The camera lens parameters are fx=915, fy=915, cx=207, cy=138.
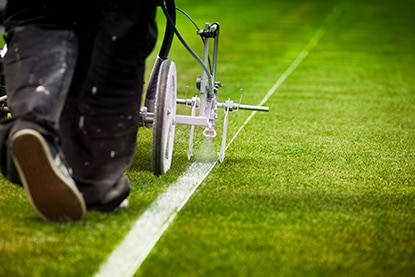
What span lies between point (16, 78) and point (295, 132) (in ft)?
14.2

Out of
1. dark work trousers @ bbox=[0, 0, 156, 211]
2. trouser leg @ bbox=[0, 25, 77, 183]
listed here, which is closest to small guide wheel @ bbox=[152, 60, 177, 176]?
dark work trousers @ bbox=[0, 0, 156, 211]

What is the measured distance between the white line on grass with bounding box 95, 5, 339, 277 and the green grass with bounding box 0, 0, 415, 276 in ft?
0.15

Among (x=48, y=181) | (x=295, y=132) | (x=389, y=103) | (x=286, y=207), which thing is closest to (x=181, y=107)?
(x=295, y=132)

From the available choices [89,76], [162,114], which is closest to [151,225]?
[89,76]

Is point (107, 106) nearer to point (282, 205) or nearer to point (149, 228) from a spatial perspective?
point (149, 228)

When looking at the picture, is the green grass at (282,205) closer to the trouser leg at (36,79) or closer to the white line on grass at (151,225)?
the white line on grass at (151,225)

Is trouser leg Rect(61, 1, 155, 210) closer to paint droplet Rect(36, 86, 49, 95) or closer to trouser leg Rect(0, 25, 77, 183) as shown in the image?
trouser leg Rect(0, 25, 77, 183)

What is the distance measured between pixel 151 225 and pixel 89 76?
32.6 inches

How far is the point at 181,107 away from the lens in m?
10.2

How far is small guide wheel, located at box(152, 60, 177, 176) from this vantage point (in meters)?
5.66

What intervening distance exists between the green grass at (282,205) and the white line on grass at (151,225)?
0.05 metres

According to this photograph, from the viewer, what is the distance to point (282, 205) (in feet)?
16.7

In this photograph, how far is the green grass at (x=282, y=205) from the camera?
12.8 ft

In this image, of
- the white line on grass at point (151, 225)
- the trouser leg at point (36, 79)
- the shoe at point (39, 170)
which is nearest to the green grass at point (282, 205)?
the white line on grass at point (151, 225)
